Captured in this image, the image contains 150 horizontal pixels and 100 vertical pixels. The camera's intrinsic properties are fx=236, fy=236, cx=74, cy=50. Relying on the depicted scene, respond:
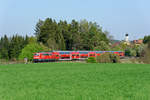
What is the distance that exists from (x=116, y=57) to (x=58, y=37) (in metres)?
29.8

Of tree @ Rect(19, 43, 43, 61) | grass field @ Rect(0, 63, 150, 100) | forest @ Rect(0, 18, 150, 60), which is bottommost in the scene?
grass field @ Rect(0, 63, 150, 100)

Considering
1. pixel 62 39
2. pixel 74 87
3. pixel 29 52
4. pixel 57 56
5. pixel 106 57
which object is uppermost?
pixel 62 39

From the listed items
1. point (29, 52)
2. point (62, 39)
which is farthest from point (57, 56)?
point (62, 39)

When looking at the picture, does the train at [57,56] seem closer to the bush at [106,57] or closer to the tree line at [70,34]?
the bush at [106,57]

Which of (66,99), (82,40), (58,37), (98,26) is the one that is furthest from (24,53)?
(66,99)

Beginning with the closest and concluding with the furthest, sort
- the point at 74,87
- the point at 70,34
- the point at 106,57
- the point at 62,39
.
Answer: the point at 74,87 → the point at 106,57 → the point at 62,39 → the point at 70,34

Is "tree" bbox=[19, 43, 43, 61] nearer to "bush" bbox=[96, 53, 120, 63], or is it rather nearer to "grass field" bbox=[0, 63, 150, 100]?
"bush" bbox=[96, 53, 120, 63]

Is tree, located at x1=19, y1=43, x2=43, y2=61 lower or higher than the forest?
lower

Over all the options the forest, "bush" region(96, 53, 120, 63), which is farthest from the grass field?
the forest

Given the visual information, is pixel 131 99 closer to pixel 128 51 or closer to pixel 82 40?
pixel 82 40

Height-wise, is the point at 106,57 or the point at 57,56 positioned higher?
the point at 57,56

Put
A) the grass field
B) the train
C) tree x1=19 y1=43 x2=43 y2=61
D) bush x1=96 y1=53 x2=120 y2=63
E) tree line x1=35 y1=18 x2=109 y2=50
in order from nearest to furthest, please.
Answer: the grass field
bush x1=96 y1=53 x2=120 y2=63
the train
tree x1=19 y1=43 x2=43 y2=61
tree line x1=35 y1=18 x2=109 y2=50

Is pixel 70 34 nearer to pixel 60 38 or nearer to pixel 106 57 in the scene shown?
pixel 60 38

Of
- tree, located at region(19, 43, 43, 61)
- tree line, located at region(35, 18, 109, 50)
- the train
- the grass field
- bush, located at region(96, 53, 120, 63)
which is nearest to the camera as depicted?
the grass field
